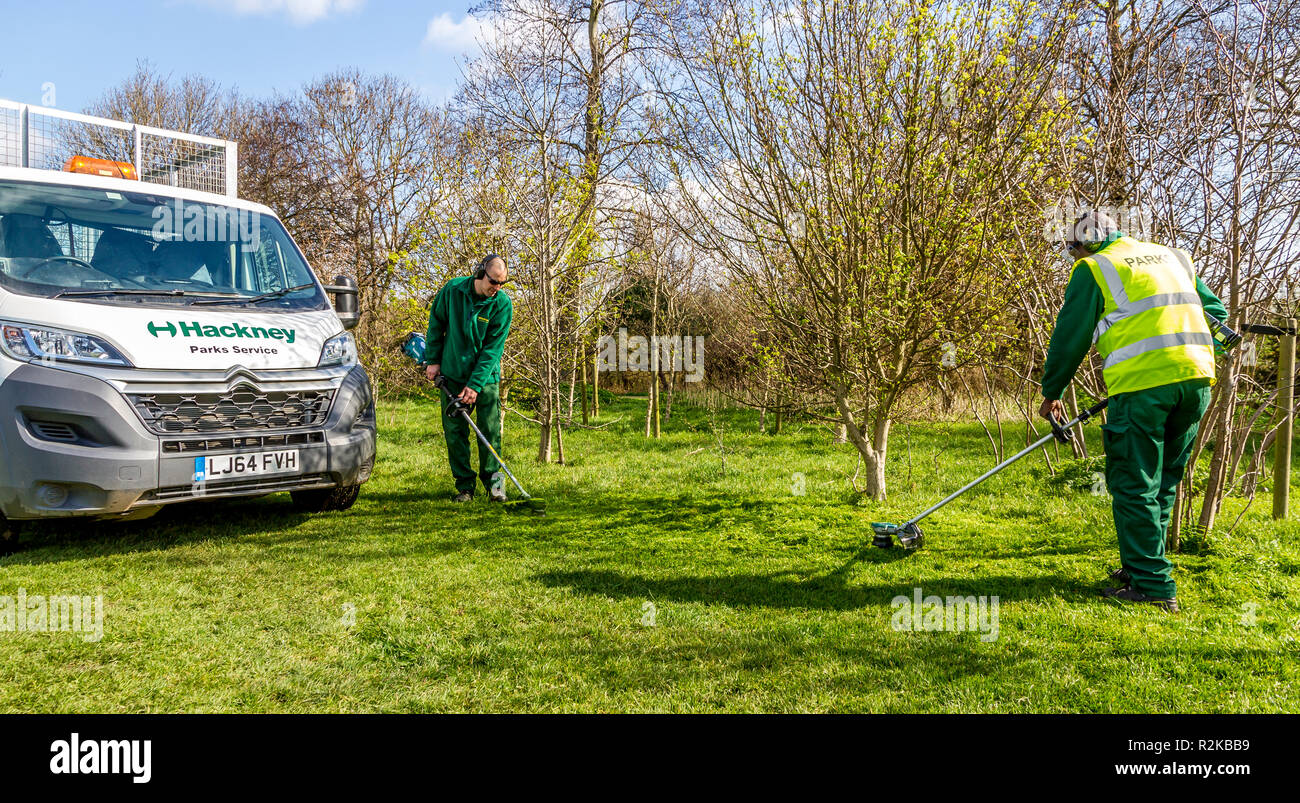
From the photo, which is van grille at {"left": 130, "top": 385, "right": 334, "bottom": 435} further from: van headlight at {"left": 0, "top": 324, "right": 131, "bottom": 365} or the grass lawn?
the grass lawn

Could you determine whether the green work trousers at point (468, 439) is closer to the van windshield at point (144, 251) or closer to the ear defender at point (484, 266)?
the ear defender at point (484, 266)

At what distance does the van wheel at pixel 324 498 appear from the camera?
6.11m

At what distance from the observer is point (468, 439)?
685cm

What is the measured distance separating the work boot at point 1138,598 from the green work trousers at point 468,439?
4814mm

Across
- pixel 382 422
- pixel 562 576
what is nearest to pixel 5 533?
pixel 562 576

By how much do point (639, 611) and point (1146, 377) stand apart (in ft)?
9.54

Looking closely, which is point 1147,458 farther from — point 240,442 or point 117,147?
point 117,147

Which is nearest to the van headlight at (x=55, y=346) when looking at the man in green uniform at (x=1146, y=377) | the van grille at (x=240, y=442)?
the van grille at (x=240, y=442)

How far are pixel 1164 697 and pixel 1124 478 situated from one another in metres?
1.39

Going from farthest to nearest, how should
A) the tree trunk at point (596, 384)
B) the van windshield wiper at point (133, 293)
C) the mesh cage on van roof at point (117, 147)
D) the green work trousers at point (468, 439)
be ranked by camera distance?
the tree trunk at point (596, 384), the green work trousers at point (468, 439), the mesh cage on van roof at point (117, 147), the van windshield wiper at point (133, 293)
